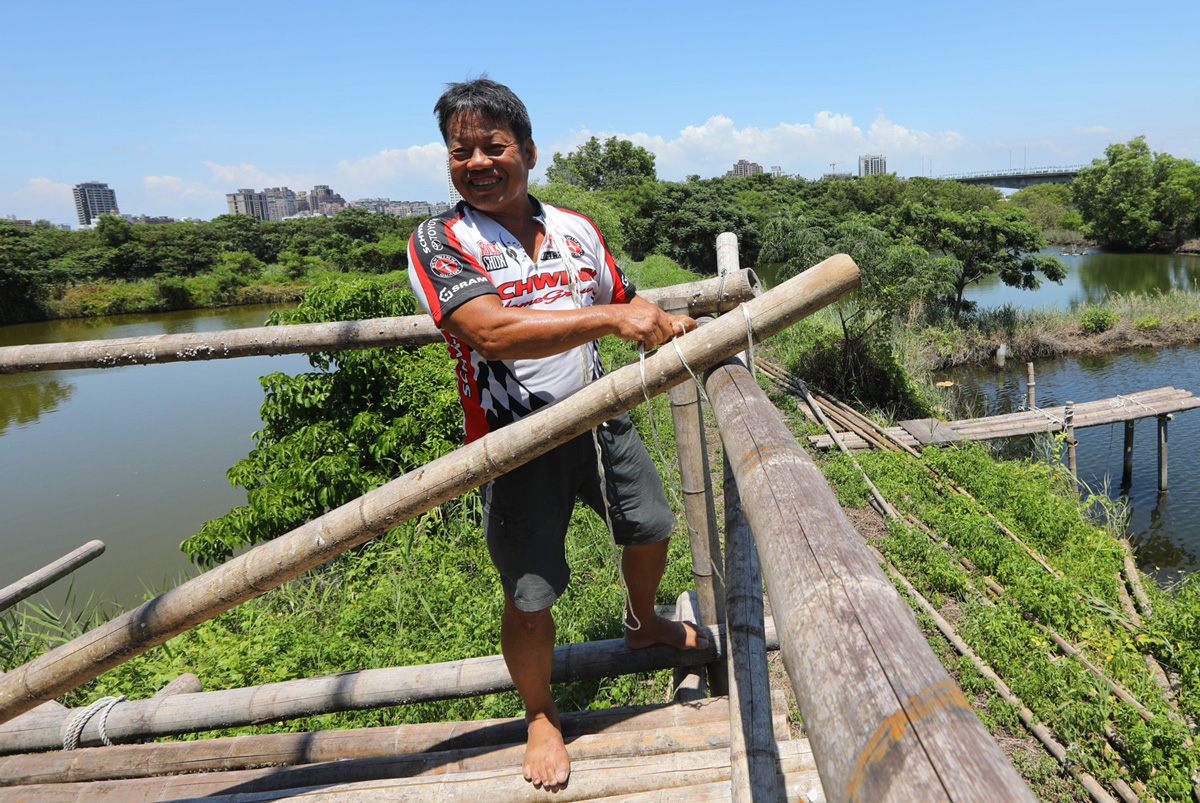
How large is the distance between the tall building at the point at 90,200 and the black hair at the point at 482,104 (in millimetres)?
147410

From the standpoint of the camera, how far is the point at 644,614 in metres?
2.30

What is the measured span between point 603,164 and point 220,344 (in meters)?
45.3

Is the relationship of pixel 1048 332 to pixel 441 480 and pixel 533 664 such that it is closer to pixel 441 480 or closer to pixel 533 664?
pixel 533 664

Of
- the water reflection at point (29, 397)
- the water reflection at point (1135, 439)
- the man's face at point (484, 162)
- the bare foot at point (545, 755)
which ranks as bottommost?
the water reflection at point (1135, 439)

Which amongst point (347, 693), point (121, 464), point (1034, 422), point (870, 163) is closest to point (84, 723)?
point (347, 693)

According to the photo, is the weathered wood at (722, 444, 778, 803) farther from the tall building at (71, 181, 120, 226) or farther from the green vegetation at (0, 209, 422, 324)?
the tall building at (71, 181, 120, 226)

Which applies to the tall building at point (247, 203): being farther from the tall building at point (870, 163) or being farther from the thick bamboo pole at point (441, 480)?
the thick bamboo pole at point (441, 480)

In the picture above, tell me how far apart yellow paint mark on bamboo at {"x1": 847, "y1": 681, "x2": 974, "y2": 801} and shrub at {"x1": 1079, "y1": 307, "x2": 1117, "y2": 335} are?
20248 mm

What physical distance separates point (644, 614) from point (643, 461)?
1.92 ft

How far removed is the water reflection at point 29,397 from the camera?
1337 cm

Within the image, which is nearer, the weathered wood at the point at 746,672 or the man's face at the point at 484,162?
the weathered wood at the point at 746,672

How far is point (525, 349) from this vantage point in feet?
5.13

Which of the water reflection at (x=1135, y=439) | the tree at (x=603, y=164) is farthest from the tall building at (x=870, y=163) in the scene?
A: the water reflection at (x=1135, y=439)

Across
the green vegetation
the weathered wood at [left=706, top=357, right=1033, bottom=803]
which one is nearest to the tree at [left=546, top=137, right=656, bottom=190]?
the green vegetation
